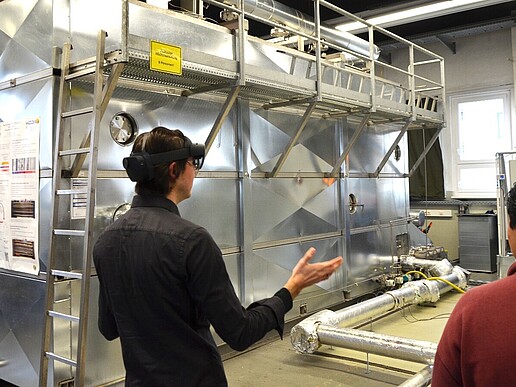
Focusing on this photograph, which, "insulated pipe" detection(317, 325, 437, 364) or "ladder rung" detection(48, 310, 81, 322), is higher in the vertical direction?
"ladder rung" detection(48, 310, 81, 322)

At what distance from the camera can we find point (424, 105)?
6.87m

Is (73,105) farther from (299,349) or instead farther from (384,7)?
(384,7)

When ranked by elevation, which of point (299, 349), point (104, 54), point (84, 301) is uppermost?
point (104, 54)

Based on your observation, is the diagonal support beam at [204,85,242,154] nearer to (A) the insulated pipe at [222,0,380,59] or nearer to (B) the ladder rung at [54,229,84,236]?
(A) the insulated pipe at [222,0,380,59]

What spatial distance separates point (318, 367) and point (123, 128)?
243cm

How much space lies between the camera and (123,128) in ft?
11.6

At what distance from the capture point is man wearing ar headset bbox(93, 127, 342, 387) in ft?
5.23

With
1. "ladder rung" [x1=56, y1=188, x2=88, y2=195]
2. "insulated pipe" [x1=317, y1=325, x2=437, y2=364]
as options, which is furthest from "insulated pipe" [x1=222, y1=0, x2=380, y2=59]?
"insulated pipe" [x1=317, y1=325, x2=437, y2=364]

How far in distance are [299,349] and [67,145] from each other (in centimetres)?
240

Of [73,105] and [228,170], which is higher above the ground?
[73,105]

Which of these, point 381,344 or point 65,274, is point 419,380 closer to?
point 381,344

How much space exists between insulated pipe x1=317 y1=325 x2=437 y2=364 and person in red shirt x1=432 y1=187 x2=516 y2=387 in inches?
101

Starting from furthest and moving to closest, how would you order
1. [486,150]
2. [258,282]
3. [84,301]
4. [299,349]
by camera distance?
[486,150], [258,282], [299,349], [84,301]

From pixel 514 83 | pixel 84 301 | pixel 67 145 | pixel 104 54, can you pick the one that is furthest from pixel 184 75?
pixel 514 83
